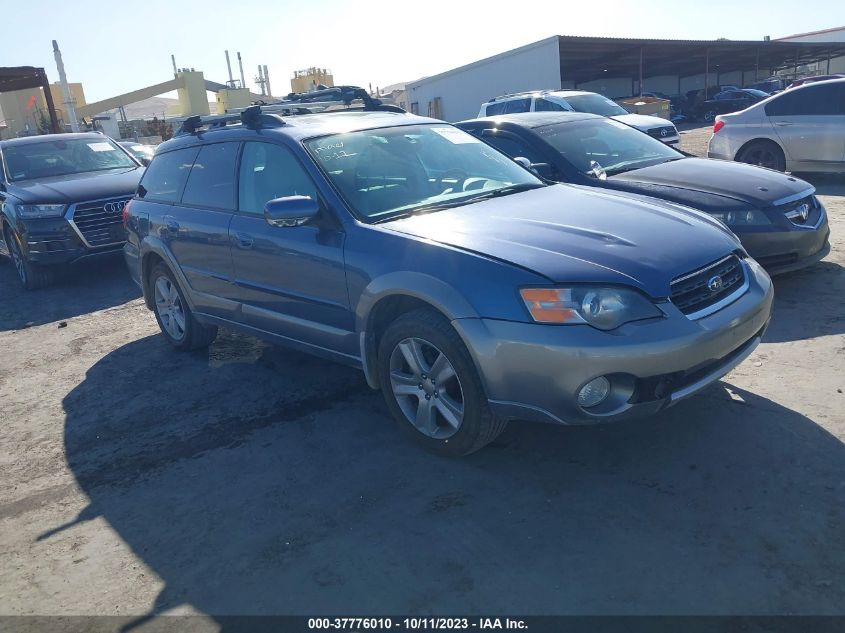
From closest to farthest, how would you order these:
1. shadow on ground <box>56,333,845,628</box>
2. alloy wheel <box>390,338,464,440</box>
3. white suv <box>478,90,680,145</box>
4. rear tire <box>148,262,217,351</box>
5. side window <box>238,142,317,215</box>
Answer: shadow on ground <box>56,333,845,628</box> < alloy wheel <box>390,338,464,440</box> < side window <box>238,142,317,215</box> < rear tire <box>148,262,217,351</box> < white suv <box>478,90,680,145</box>

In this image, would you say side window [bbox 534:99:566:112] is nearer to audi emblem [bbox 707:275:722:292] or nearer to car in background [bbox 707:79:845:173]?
car in background [bbox 707:79:845:173]

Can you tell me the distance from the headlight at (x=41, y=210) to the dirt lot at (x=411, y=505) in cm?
422

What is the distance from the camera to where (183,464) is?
4.10 m

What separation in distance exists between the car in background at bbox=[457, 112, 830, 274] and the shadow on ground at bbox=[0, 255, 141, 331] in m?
4.74

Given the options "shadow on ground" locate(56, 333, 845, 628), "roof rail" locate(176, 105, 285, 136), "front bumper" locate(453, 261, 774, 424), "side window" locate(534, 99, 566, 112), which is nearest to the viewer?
"shadow on ground" locate(56, 333, 845, 628)

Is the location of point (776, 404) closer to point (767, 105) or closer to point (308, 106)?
point (308, 106)

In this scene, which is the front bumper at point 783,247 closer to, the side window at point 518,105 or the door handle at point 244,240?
the door handle at point 244,240

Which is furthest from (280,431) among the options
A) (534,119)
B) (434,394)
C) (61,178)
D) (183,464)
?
(61,178)

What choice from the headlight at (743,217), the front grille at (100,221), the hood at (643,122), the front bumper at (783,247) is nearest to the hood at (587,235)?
the headlight at (743,217)

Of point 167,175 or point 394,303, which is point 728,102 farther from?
point 394,303

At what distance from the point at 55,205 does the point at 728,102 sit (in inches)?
1245

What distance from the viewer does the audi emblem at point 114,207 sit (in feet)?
29.1

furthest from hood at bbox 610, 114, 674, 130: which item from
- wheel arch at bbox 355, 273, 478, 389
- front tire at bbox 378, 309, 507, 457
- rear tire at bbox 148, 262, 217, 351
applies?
front tire at bbox 378, 309, 507, 457

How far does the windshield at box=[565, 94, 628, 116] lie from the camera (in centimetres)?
1602
